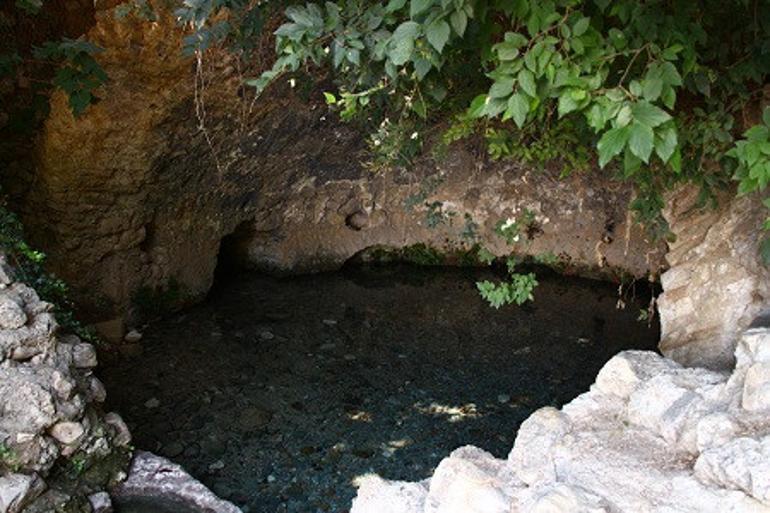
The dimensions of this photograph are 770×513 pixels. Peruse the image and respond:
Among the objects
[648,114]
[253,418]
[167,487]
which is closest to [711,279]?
[648,114]

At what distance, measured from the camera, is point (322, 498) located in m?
4.16

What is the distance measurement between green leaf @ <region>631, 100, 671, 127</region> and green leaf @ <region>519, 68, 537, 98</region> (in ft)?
0.94

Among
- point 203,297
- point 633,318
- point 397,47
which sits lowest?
point 203,297

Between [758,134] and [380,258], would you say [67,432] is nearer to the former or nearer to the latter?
[758,134]

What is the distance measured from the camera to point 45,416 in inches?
138

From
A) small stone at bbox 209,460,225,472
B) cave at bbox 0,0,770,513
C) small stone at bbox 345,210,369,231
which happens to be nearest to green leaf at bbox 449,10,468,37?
cave at bbox 0,0,770,513

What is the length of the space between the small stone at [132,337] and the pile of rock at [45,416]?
178 centimetres

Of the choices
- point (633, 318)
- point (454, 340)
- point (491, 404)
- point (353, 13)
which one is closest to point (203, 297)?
point (454, 340)

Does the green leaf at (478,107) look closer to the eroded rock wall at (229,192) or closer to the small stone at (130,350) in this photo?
the eroded rock wall at (229,192)

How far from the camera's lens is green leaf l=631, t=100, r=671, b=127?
77.5 inches

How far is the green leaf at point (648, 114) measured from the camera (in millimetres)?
1968

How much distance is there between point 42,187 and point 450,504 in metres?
4.21

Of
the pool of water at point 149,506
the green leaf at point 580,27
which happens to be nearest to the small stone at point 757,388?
the green leaf at point 580,27

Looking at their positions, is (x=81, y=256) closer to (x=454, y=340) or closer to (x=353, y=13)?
(x=454, y=340)
